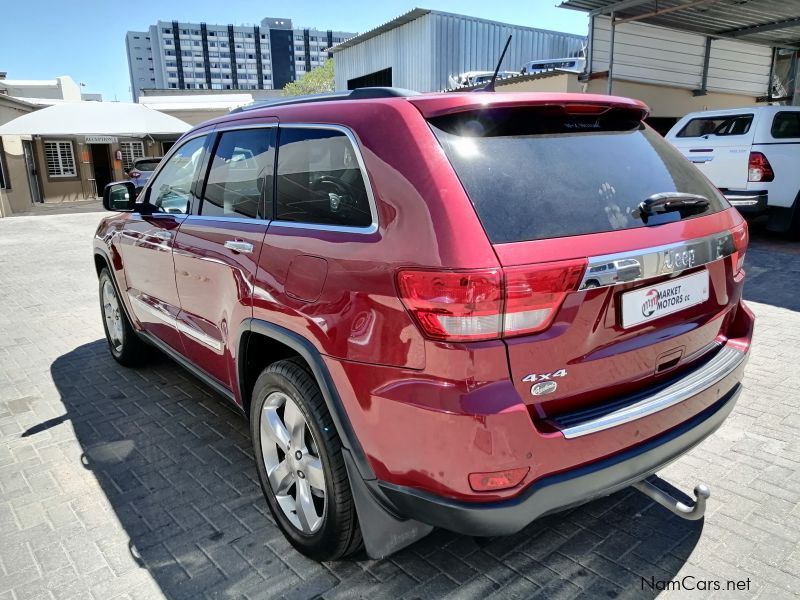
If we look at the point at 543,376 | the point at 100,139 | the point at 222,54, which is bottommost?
the point at 543,376

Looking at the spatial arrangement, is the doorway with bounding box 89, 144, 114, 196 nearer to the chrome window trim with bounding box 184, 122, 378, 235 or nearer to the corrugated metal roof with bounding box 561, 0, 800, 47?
the corrugated metal roof with bounding box 561, 0, 800, 47

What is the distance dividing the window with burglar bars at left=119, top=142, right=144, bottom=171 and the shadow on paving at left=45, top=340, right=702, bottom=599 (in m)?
26.4

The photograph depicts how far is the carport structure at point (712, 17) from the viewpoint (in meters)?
11.9

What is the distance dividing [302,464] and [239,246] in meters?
1.04

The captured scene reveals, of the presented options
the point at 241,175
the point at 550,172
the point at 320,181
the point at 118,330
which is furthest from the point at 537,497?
the point at 118,330

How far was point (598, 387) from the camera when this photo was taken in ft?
6.74

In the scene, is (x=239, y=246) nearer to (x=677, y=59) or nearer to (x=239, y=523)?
(x=239, y=523)

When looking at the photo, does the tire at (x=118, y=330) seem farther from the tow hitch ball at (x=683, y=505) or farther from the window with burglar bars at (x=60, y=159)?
the window with burglar bars at (x=60, y=159)

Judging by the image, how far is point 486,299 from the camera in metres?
1.80

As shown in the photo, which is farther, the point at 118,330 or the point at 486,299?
the point at 118,330

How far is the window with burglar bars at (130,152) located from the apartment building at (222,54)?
404ft

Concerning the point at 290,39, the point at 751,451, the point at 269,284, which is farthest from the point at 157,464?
the point at 290,39

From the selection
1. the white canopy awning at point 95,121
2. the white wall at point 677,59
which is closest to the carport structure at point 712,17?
the white wall at point 677,59

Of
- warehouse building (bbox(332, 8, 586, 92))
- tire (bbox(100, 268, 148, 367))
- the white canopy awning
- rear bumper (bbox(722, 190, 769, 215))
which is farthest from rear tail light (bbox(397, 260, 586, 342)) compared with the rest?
the white canopy awning
